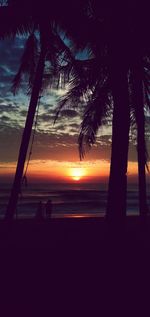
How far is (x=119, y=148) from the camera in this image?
7973 millimetres

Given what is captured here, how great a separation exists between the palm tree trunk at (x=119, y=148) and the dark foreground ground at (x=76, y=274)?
1.52ft

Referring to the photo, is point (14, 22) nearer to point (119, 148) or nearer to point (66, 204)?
point (119, 148)

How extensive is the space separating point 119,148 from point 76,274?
2872 mm

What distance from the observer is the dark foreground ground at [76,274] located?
17.3 feet

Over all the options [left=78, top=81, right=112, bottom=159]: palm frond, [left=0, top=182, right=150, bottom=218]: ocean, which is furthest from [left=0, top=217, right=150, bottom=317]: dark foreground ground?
[left=0, top=182, right=150, bottom=218]: ocean

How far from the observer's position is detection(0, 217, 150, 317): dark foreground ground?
17.3 feet

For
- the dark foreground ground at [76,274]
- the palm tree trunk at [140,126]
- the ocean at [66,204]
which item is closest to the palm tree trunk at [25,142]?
the dark foreground ground at [76,274]

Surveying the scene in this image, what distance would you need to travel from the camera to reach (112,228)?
8.15 meters

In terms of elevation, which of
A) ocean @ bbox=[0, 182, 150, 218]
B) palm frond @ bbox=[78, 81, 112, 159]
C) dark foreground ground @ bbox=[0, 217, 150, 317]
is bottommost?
dark foreground ground @ bbox=[0, 217, 150, 317]

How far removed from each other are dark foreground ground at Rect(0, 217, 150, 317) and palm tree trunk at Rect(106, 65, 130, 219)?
1.52 feet

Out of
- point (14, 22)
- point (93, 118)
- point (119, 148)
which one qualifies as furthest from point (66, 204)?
point (119, 148)

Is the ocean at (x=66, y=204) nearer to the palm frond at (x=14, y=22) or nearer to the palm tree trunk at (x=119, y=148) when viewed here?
the palm frond at (x=14, y=22)

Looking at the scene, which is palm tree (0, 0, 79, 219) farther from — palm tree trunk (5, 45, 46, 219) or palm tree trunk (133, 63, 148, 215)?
palm tree trunk (133, 63, 148, 215)

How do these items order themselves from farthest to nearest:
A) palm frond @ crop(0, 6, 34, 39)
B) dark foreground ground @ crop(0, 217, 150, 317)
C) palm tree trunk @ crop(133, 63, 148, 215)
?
palm frond @ crop(0, 6, 34, 39) → palm tree trunk @ crop(133, 63, 148, 215) → dark foreground ground @ crop(0, 217, 150, 317)
